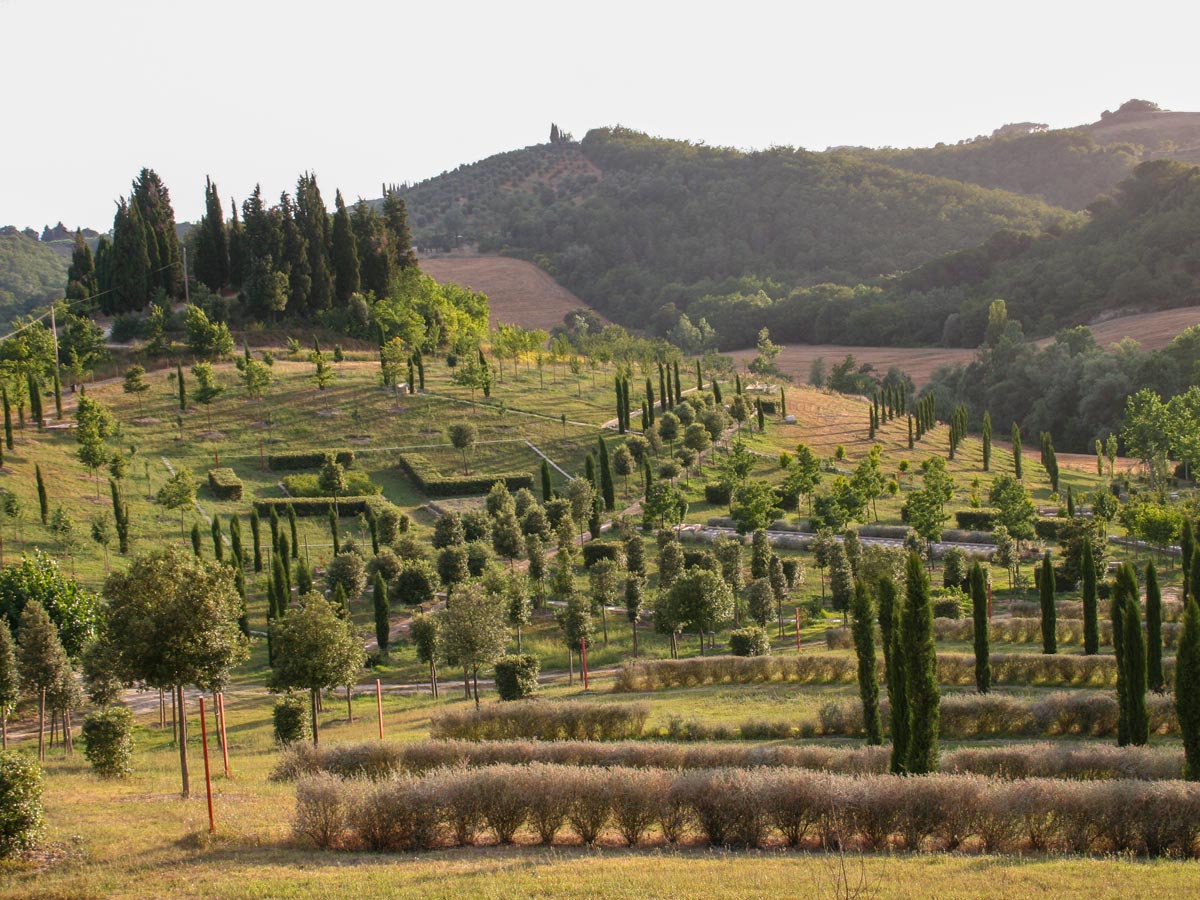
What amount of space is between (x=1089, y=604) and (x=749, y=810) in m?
19.8

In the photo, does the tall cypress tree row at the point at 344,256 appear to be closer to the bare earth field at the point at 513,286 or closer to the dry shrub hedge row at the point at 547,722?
the bare earth field at the point at 513,286

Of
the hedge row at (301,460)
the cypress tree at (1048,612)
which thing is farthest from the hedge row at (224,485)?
the cypress tree at (1048,612)

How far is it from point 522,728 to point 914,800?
440 inches

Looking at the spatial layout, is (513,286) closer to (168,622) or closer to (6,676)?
(6,676)

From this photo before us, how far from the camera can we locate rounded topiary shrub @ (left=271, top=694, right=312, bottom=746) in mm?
27672

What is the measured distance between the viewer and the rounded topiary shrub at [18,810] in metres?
15.4

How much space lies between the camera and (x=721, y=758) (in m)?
19.9

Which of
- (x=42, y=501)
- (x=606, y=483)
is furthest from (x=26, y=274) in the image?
(x=606, y=483)

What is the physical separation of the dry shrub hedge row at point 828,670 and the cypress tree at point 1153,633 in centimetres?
130

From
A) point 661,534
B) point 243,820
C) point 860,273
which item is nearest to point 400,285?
point 661,534

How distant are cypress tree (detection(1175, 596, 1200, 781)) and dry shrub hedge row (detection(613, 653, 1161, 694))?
8771 millimetres

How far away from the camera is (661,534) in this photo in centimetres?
4950

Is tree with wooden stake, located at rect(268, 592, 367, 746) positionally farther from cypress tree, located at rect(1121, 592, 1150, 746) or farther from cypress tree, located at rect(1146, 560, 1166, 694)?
cypress tree, located at rect(1146, 560, 1166, 694)

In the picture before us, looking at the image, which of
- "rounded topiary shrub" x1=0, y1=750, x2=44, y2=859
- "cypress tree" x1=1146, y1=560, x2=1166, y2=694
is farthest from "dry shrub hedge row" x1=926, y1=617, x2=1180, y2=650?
"rounded topiary shrub" x1=0, y1=750, x2=44, y2=859
